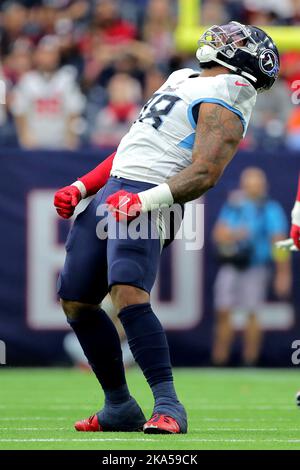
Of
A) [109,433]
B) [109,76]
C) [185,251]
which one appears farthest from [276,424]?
[109,76]

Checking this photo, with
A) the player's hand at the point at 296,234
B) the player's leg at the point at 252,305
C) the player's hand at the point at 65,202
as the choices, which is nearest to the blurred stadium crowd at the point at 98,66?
the player's leg at the point at 252,305

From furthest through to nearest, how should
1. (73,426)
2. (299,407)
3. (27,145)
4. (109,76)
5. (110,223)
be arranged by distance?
(109,76), (27,145), (299,407), (73,426), (110,223)

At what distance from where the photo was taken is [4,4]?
1382 cm

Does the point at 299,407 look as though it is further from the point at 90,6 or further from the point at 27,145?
the point at 90,6

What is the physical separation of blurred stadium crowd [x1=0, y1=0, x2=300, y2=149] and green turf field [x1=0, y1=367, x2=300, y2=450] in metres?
2.42

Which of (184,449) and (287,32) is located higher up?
Answer: (287,32)

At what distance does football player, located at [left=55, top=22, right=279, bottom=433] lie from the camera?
5.38 meters

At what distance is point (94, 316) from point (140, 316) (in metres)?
0.40

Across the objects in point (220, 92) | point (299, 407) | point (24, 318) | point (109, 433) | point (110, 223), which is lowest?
point (24, 318)

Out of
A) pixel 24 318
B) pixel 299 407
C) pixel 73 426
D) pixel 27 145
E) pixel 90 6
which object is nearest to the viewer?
pixel 73 426

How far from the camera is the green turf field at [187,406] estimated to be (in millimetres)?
5020

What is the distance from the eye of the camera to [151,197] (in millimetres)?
5355

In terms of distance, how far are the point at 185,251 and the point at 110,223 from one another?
561 centimetres

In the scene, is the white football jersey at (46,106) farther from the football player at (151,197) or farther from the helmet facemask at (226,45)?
the helmet facemask at (226,45)
